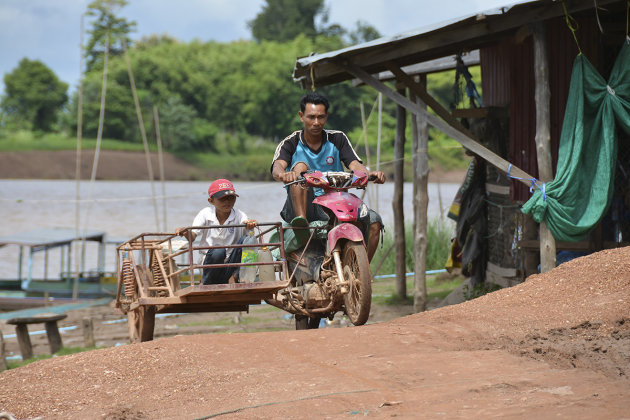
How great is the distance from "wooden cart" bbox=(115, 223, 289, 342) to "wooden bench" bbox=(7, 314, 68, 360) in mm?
5816

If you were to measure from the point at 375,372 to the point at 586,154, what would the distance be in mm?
4403

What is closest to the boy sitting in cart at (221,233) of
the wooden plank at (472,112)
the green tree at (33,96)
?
the wooden plank at (472,112)

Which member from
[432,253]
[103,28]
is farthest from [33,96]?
[432,253]

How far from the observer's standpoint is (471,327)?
18.7 ft

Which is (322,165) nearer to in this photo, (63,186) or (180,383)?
(180,383)

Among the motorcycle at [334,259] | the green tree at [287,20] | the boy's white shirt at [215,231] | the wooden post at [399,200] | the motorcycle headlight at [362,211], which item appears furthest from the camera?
the green tree at [287,20]

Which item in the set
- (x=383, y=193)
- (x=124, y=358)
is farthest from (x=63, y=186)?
(x=124, y=358)

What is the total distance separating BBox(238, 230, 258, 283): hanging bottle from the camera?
653 centimetres

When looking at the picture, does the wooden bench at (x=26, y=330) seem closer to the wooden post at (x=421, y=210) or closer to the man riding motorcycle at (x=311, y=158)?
the wooden post at (x=421, y=210)

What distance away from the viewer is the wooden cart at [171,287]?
20.2ft

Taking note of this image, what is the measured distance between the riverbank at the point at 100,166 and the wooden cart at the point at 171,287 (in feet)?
158

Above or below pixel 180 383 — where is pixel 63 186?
above

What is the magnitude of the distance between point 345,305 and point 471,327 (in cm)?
115

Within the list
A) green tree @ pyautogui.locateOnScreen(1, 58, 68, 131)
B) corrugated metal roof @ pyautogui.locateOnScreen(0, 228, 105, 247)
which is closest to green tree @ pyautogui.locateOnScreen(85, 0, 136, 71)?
green tree @ pyautogui.locateOnScreen(1, 58, 68, 131)
